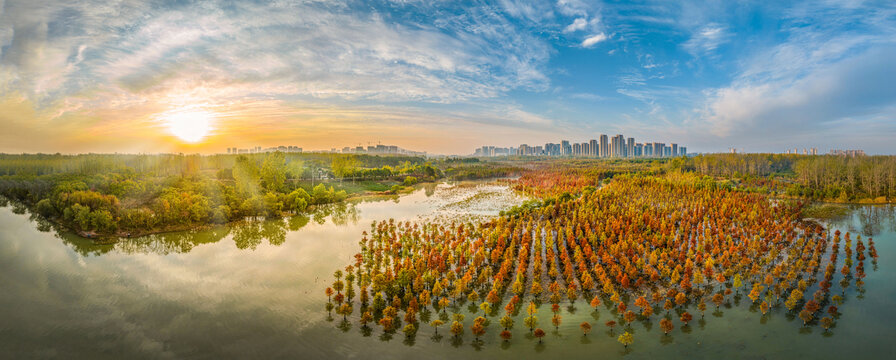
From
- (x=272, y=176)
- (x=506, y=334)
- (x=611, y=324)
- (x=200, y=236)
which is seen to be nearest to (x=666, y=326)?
(x=611, y=324)

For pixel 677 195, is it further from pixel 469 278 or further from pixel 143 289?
pixel 143 289

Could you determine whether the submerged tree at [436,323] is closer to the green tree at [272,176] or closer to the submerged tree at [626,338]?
the submerged tree at [626,338]

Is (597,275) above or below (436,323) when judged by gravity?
above

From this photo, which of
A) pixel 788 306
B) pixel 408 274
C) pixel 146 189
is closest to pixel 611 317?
pixel 788 306

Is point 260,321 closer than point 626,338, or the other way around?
point 626,338

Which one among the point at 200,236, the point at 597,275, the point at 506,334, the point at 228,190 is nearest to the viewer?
the point at 506,334

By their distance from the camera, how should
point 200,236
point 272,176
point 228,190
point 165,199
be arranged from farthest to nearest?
point 272,176 < point 228,190 < point 165,199 < point 200,236

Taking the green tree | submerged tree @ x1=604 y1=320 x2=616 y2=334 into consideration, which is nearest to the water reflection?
the green tree

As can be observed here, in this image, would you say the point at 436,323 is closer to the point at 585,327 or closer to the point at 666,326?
the point at 585,327

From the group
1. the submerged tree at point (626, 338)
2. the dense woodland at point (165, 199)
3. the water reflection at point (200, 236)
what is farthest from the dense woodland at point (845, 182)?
the dense woodland at point (165, 199)
